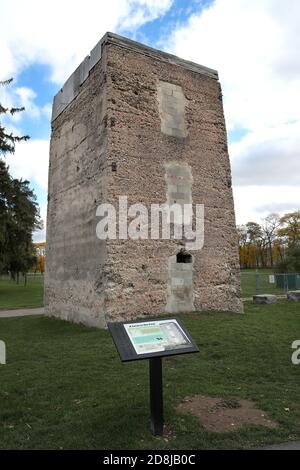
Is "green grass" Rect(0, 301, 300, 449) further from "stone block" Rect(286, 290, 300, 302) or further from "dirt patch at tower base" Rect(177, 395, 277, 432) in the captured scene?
"stone block" Rect(286, 290, 300, 302)

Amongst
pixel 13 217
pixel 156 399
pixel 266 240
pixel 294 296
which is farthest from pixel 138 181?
pixel 266 240

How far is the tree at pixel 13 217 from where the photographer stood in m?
20.7

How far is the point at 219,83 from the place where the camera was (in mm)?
14508

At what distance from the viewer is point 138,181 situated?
38.8ft

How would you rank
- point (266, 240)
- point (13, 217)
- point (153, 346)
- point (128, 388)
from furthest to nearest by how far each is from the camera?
point (266, 240)
point (13, 217)
point (128, 388)
point (153, 346)

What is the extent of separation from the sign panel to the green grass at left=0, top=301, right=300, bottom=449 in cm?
91

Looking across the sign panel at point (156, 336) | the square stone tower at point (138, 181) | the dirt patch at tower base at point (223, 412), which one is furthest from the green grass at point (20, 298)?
the sign panel at point (156, 336)

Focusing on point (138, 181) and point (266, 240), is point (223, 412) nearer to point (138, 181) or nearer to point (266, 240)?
point (138, 181)

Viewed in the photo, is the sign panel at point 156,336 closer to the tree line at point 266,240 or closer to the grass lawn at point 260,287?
the grass lawn at point 260,287

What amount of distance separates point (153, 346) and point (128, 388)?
1.86 metres

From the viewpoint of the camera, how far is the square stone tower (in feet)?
37.4

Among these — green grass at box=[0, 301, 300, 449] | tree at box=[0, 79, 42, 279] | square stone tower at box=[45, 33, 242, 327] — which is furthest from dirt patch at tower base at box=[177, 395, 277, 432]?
tree at box=[0, 79, 42, 279]

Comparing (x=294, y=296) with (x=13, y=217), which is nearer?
(x=294, y=296)
